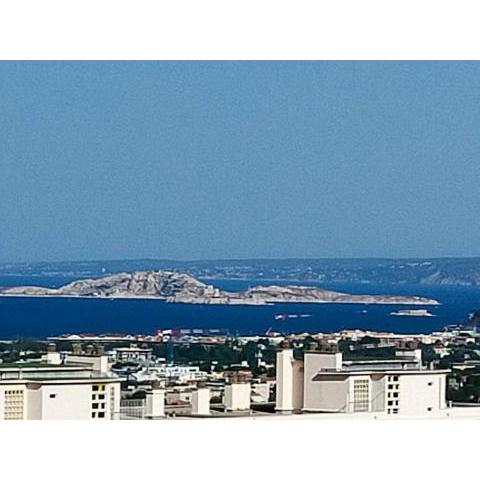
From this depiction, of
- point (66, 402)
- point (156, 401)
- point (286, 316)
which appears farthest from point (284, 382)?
point (66, 402)

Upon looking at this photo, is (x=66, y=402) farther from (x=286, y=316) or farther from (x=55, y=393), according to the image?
(x=286, y=316)

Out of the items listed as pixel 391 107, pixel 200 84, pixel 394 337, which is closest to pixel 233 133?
pixel 200 84

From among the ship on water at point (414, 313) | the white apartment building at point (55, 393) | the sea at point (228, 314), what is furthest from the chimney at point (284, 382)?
the white apartment building at point (55, 393)

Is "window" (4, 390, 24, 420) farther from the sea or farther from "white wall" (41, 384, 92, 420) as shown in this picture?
the sea

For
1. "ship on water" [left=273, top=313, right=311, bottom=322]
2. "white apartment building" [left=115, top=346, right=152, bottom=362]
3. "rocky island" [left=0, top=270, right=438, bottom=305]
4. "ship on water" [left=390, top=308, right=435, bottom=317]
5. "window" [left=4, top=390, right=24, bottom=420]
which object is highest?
"rocky island" [left=0, top=270, right=438, bottom=305]

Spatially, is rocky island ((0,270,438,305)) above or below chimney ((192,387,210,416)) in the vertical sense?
above

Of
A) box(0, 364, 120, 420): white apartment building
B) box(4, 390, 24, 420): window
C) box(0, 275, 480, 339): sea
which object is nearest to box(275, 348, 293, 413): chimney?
box(0, 275, 480, 339): sea

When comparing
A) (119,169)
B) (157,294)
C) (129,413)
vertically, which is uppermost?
(119,169)
